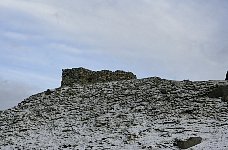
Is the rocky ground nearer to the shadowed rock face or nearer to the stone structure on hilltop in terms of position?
the shadowed rock face

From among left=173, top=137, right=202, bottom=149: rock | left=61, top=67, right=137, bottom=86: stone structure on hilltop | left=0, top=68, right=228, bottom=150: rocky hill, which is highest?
left=61, top=67, right=137, bottom=86: stone structure on hilltop

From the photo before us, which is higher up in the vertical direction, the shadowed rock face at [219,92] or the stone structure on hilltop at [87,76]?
the stone structure on hilltop at [87,76]

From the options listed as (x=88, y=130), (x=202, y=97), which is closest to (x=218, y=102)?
(x=202, y=97)

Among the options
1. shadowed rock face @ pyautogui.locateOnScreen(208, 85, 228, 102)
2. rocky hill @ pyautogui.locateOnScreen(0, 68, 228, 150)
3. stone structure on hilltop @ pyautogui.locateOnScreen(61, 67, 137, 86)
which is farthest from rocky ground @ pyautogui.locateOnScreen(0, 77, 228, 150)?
stone structure on hilltop @ pyautogui.locateOnScreen(61, 67, 137, 86)

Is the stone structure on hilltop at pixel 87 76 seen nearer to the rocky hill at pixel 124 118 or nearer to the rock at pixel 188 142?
the rocky hill at pixel 124 118

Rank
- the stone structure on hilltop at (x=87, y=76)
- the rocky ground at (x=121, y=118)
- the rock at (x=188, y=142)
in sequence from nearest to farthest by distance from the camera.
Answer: the rock at (x=188, y=142), the rocky ground at (x=121, y=118), the stone structure on hilltop at (x=87, y=76)

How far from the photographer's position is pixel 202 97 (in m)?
26.0

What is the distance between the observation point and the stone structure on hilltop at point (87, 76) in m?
36.1

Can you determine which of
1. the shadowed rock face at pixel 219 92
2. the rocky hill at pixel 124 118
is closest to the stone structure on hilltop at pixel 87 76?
the rocky hill at pixel 124 118

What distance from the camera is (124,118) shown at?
24234mm

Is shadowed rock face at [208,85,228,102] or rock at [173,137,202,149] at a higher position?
shadowed rock face at [208,85,228,102]

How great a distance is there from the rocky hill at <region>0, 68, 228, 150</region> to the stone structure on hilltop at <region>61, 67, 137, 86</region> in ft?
10.2

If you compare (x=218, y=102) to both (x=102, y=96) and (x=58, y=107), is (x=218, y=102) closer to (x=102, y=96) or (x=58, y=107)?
(x=102, y=96)

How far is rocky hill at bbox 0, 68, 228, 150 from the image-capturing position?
20.5m
